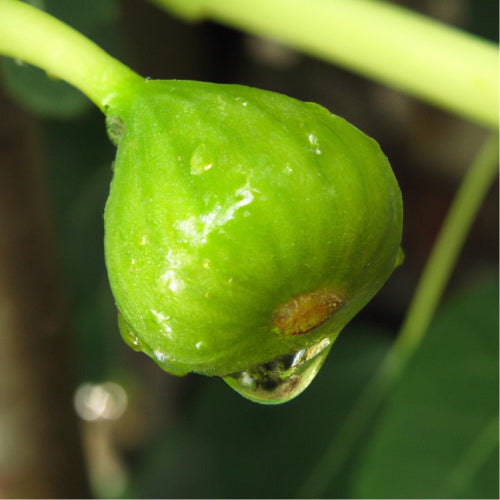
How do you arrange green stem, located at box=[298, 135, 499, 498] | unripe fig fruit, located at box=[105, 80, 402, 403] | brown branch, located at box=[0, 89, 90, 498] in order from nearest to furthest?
unripe fig fruit, located at box=[105, 80, 402, 403], brown branch, located at box=[0, 89, 90, 498], green stem, located at box=[298, 135, 499, 498]

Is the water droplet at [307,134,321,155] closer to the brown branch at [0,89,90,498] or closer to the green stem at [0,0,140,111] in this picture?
the green stem at [0,0,140,111]

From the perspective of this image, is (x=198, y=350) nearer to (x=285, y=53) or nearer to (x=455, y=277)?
(x=285, y=53)

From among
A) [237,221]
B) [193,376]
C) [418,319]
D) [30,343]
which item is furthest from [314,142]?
[193,376]

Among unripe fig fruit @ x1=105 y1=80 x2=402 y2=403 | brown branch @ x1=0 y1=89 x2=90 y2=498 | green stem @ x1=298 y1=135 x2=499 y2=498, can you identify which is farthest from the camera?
green stem @ x1=298 y1=135 x2=499 y2=498

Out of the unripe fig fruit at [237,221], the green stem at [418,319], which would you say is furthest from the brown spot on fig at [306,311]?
the green stem at [418,319]

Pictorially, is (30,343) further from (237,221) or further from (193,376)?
(193,376)

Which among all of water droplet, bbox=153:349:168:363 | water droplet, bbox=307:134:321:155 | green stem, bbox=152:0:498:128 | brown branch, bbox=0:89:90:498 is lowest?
brown branch, bbox=0:89:90:498

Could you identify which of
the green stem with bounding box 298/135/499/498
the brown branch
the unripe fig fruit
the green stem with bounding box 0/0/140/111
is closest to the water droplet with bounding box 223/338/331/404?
the unripe fig fruit
